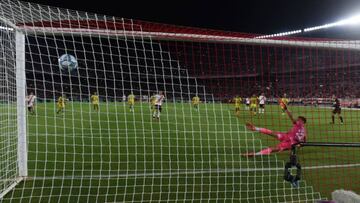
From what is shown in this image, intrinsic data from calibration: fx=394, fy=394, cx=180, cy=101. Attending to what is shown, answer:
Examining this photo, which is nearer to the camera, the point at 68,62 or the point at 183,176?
the point at 183,176

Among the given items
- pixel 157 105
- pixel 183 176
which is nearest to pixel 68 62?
pixel 183 176

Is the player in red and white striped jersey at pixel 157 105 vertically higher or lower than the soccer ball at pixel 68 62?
lower

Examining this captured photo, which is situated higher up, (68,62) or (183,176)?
(68,62)

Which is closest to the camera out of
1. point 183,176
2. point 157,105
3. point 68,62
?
point 183,176

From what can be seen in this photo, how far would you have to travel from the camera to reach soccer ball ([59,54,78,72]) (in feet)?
22.9

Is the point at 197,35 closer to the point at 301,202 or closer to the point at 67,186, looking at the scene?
the point at 301,202

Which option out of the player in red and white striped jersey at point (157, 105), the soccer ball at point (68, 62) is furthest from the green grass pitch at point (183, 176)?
the player in red and white striped jersey at point (157, 105)

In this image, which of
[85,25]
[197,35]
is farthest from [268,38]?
[85,25]

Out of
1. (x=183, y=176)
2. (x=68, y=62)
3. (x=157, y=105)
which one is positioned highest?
(x=68, y=62)

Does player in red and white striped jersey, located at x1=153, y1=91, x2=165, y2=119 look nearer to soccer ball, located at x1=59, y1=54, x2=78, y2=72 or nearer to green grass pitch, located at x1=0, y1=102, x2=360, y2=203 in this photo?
green grass pitch, located at x1=0, y1=102, x2=360, y2=203

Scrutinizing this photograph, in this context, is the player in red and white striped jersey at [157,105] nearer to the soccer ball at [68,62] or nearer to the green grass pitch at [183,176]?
the green grass pitch at [183,176]

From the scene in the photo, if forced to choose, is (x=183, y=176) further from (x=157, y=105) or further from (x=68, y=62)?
(x=157, y=105)

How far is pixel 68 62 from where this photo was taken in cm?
713

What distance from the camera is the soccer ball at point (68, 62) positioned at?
6.99 m
